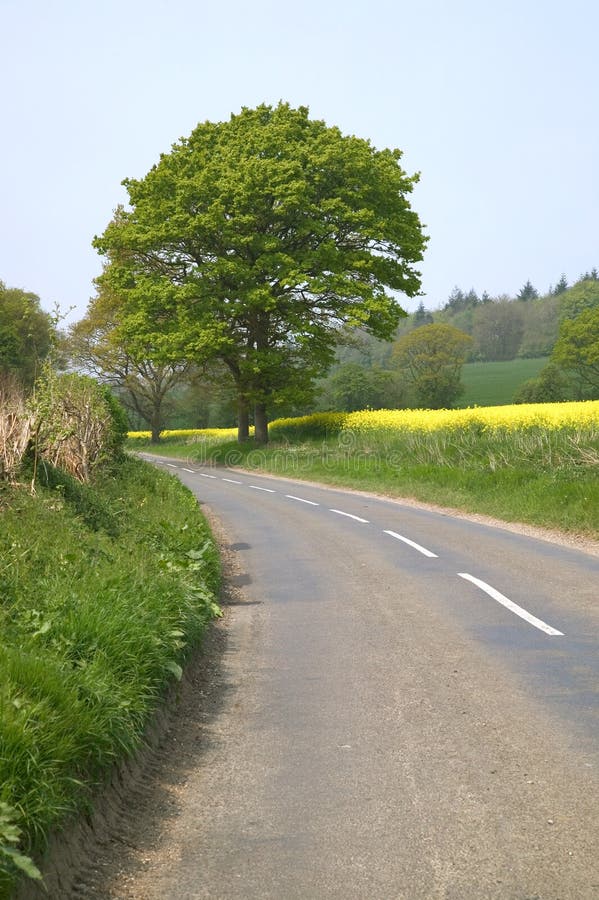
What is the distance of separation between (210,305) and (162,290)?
7.90 ft

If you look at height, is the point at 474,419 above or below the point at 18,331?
below

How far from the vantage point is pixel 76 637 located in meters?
5.56

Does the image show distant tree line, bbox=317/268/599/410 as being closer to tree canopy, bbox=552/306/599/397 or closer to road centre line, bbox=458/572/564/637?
tree canopy, bbox=552/306/599/397

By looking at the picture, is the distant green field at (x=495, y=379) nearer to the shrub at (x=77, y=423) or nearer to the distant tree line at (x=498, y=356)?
the distant tree line at (x=498, y=356)

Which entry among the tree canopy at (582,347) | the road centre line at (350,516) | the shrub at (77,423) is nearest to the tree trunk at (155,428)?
the tree canopy at (582,347)

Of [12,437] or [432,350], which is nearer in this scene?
[12,437]

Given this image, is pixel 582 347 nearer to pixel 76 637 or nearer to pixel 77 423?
pixel 77 423

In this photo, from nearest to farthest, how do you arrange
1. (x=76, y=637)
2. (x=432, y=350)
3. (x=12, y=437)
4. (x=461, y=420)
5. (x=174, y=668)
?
1. (x=76, y=637)
2. (x=174, y=668)
3. (x=12, y=437)
4. (x=461, y=420)
5. (x=432, y=350)

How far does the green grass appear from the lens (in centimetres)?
373

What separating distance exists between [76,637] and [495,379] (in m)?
104

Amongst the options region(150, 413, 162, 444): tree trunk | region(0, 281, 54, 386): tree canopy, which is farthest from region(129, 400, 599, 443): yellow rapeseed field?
region(150, 413, 162, 444): tree trunk

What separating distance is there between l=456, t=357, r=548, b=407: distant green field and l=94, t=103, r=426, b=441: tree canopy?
38509mm

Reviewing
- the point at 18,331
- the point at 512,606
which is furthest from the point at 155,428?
the point at 512,606

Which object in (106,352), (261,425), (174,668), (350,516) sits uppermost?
(106,352)
